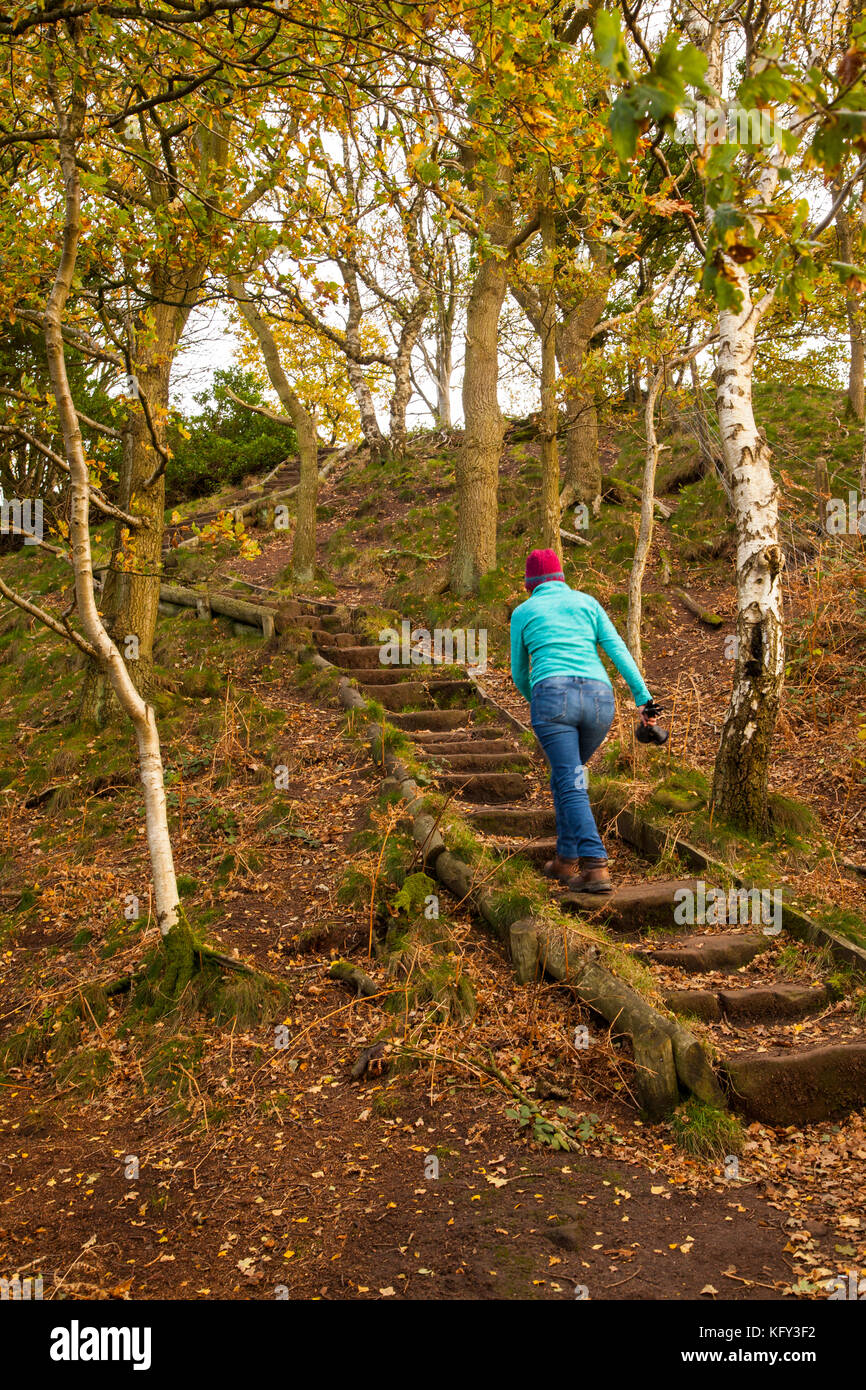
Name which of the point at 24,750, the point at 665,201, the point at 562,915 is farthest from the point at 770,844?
the point at 24,750

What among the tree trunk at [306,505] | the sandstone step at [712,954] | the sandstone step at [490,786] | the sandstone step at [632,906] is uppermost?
the tree trunk at [306,505]

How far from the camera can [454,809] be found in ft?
22.7

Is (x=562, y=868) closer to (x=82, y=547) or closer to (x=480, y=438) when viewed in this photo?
(x=82, y=547)

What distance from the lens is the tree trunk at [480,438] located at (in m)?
12.2

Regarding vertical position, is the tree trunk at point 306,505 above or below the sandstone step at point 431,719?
above

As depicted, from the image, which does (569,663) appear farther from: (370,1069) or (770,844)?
(370,1069)

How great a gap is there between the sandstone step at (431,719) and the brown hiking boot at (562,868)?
3.84 m

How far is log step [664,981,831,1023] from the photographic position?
Answer: 441 centimetres

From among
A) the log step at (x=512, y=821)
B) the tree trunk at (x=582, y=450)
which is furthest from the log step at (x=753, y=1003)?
the tree trunk at (x=582, y=450)

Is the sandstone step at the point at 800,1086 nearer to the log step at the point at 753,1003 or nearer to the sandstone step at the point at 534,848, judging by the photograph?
the log step at the point at 753,1003

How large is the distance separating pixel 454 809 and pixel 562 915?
6.27ft

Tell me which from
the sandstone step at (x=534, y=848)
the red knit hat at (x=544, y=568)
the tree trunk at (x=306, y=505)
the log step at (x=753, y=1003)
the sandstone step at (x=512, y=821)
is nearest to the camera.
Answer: the log step at (x=753, y=1003)

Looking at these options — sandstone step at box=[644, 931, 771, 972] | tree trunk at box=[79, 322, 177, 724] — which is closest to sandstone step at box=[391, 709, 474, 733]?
tree trunk at box=[79, 322, 177, 724]

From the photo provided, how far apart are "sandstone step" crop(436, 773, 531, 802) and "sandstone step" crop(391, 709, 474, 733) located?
6.09 ft
